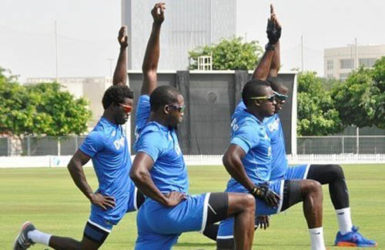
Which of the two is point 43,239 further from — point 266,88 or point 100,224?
point 266,88

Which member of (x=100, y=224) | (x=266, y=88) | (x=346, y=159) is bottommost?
(x=346, y=159)

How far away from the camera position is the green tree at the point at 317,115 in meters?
92.3

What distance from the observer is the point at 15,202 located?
28.8m

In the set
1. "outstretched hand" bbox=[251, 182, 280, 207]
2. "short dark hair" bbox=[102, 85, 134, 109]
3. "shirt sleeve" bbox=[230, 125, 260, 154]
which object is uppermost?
"short dark hair" bbox=[102, 85, 134, 109]

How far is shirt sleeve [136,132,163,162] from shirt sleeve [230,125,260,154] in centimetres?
148

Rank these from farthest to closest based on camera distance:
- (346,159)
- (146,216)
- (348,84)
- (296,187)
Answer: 1. (348,84)
2. (346,159)
3. (296,187)
4. (146,216)

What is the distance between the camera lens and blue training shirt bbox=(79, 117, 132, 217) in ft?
42.0

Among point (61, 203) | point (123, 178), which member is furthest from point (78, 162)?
point (61, 203)

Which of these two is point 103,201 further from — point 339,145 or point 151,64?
point 339,145

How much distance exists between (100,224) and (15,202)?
16271mm

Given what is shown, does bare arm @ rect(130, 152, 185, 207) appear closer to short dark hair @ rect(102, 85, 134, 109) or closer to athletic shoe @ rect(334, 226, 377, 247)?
short dark hair @ rect(102, 85, 134, 109)

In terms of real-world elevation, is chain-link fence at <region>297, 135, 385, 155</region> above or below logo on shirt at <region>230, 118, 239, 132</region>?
below

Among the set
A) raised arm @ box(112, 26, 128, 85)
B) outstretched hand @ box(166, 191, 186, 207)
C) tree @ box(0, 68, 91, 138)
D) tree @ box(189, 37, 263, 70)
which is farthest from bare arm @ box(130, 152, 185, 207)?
tree @ box(189, 37, 263, 70)

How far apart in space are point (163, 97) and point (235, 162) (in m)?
1.28
